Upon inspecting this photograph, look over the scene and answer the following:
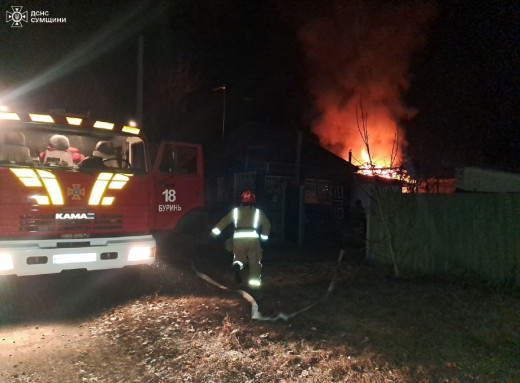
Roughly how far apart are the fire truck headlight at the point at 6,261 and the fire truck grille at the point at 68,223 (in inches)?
14.3

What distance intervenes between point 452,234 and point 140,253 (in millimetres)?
5350

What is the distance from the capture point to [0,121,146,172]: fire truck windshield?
18.1ft

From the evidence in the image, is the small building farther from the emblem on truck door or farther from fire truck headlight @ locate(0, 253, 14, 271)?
fire truck headlight @ locate(0, 253, 14, 271)

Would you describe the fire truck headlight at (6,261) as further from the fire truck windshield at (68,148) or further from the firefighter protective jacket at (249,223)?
the firefighter protective jacket at (249,223)

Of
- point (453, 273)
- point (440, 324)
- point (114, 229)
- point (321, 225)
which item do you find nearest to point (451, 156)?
point (321, 225)

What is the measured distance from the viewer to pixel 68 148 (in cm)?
612

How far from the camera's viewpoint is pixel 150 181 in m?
6.37

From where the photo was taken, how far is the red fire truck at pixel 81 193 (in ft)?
17.2

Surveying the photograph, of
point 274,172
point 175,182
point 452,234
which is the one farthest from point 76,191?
point 274,172

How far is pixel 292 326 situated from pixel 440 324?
5.74ft

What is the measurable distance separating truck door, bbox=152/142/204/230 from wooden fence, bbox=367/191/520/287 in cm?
349

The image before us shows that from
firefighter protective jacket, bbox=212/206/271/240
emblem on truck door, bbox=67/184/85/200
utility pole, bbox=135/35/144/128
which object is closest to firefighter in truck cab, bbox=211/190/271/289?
firefighter protective jacket, bbox=212/206/271/240

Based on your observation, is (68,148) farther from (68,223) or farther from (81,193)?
(68,223)

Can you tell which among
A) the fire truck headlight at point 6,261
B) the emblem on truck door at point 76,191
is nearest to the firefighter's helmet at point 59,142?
the emblem on truck door at point 76,191
